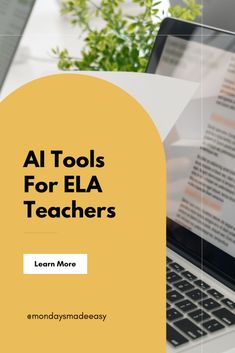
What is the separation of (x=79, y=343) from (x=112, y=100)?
207mm

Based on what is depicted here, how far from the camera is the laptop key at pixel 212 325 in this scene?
1.72ft

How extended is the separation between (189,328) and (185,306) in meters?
0.03

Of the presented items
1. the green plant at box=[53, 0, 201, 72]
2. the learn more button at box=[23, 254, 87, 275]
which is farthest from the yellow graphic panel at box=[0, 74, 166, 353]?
the green plant at box=[53, 0, 201, 72]

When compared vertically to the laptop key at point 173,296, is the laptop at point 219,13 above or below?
above

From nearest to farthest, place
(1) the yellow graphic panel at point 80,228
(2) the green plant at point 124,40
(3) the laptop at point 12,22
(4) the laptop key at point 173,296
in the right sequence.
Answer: (1) the yellow graphic panel at point 80,228
(4) the laptop key at point 173,296
(2) the green plant at point 124,40
(3) the laptop at point 12,22

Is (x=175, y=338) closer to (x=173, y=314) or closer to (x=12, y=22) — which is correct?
(x=173, y=314)

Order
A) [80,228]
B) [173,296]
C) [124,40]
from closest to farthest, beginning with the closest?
1. [80,228]
2. [173,296]
3. [124,40]

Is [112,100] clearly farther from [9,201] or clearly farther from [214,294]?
[214,294]

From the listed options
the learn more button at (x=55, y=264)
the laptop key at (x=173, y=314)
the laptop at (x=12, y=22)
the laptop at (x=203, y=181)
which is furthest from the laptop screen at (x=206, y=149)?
the laptop at (x=12, y=22)

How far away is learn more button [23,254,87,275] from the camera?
47 centimetres

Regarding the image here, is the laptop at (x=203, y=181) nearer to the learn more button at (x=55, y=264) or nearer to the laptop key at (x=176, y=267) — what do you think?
the laptop key at (x=176, y=267)

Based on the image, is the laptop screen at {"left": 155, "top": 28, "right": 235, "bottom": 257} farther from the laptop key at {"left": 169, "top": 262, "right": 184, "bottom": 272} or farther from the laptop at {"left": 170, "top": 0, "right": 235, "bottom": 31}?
the laptop at {"left": 170, "top": 0, "right": 235, "bottom": 31}

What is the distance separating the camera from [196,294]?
58 centimetres

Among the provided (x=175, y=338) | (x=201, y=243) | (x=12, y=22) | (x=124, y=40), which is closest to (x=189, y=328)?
(x=175, y=338)
